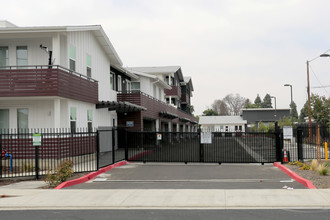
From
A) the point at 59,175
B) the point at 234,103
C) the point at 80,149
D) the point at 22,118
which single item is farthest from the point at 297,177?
the point at 234,103

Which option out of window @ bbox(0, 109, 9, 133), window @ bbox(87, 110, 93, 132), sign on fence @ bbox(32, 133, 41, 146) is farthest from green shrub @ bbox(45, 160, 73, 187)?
window @ bbox(87, 110, 93, 132)

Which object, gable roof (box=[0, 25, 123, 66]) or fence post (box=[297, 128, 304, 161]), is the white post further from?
fence post (box=[297, 128, 304, 161])

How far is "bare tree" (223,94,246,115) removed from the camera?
404ft

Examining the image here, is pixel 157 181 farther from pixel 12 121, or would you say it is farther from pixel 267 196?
pixel 12 121

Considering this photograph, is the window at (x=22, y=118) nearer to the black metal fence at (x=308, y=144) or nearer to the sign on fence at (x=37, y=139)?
the sign on fence at (x=37, y=139)

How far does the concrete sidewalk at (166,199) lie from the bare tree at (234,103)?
375ft

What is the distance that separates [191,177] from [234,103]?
112 metres

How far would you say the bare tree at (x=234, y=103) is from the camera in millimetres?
123062

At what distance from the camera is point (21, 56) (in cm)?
1831

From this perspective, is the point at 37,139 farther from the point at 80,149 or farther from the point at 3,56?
the point at 3,56

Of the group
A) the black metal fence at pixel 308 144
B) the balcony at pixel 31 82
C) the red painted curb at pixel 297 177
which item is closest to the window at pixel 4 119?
the balcony at pixel 31 82

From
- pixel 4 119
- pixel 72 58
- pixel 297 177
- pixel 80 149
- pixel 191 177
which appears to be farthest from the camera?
pixel 72 58

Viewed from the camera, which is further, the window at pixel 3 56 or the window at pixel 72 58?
the window at pixel 72 58

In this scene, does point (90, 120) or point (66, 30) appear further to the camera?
point (90, 120)
